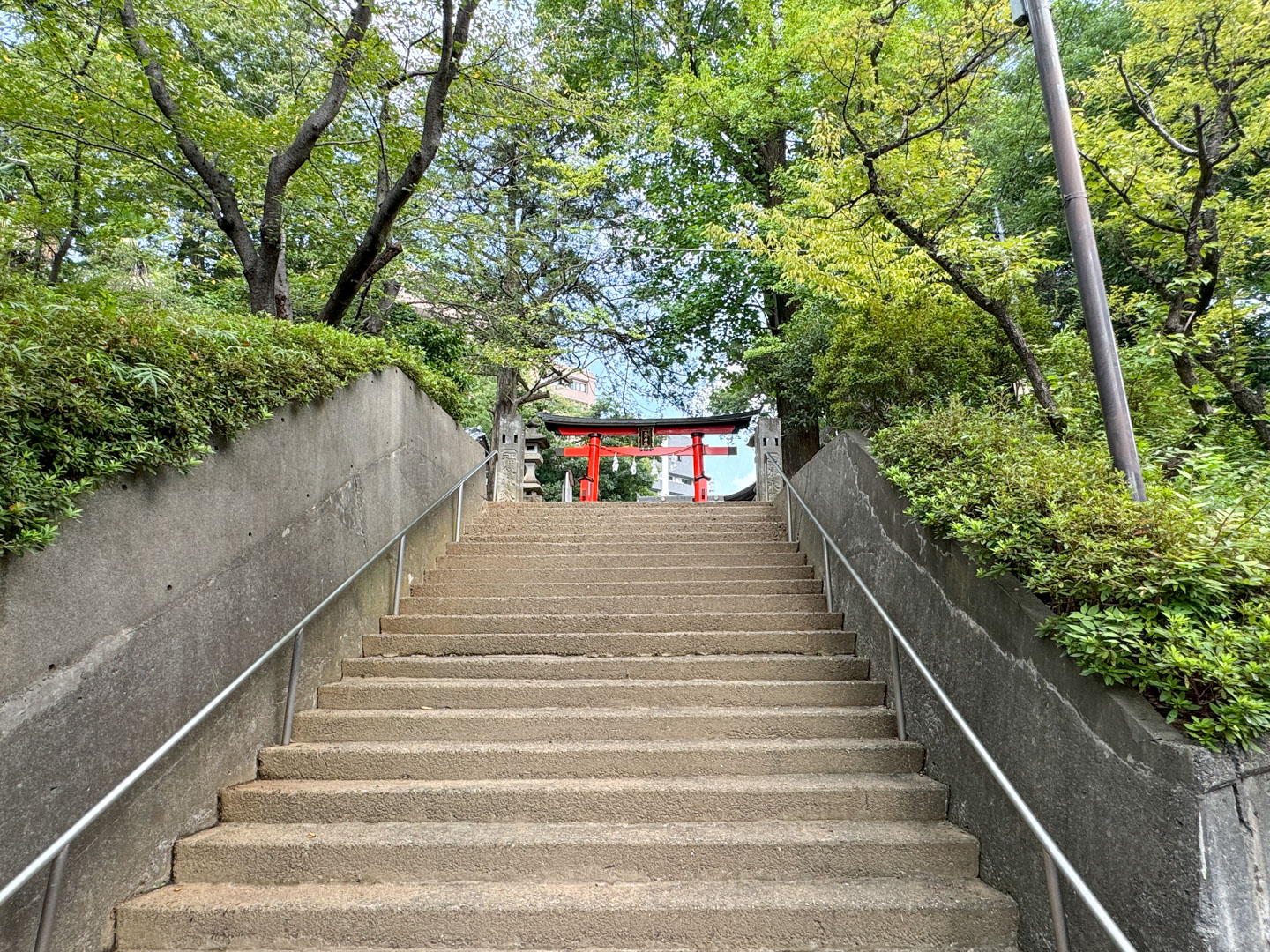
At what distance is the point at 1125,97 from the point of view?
4977 mm

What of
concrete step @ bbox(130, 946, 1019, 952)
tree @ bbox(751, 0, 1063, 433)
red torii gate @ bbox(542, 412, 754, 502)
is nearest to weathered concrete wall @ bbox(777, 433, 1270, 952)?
concrete step @ bbox(130, 946, 1019, 952)

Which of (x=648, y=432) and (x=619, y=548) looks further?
(x=648, y=432)

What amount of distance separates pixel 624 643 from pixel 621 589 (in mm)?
847

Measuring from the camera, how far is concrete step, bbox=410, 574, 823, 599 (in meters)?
4.46

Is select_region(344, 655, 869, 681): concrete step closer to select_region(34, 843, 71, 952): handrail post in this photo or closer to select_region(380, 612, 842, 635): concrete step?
select_region(380, 612, 842, 635): concrete step

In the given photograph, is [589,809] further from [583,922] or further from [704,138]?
[704,138]

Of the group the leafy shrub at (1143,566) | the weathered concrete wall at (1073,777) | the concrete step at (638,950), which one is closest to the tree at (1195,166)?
the leafy shrub at (1143,566)

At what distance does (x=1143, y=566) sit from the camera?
1.81 metres

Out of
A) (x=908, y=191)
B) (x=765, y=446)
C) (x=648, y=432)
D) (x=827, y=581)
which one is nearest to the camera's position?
(x=827, y=581)

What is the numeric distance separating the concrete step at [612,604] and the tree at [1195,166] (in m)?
2.98

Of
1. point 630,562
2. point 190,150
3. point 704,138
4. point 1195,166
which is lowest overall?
point 630,562

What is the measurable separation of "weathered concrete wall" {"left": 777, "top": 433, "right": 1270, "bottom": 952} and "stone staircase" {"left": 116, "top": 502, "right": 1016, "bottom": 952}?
0.66 feet

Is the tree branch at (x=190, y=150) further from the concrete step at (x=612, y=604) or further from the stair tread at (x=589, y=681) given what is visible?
the stair tread at (x=589, y=681)

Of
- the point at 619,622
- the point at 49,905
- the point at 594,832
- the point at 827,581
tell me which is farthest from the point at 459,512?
the point at 49,905
